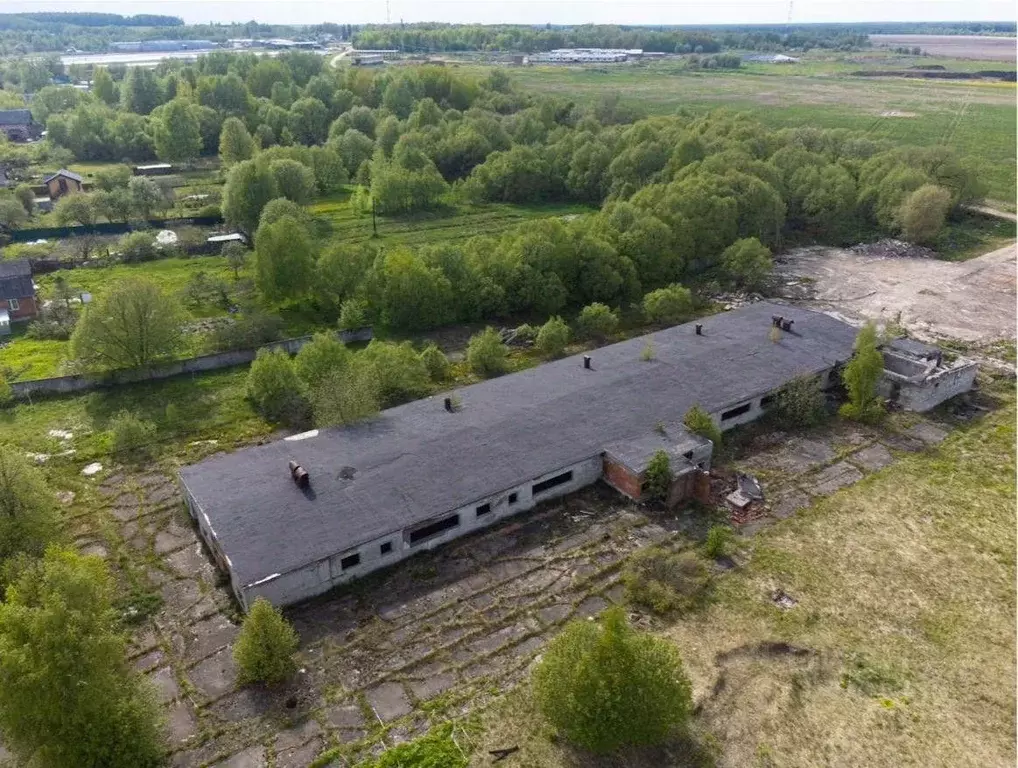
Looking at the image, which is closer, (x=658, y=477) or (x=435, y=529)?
(x=435, y=529)

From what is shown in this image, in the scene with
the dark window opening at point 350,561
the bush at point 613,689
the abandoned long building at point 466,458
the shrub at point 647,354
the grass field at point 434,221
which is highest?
the bush at point 613,689

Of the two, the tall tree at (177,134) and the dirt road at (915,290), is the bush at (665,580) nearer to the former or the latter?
the dirt road at (915,290)

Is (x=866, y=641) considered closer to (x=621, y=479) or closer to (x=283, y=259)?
(x=621, y=479)

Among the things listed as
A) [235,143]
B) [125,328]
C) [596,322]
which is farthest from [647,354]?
[235,143]

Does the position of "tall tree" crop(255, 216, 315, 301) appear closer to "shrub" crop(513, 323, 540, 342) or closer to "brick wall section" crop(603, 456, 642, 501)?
"shrub" crop(513, 323, 540, 342)

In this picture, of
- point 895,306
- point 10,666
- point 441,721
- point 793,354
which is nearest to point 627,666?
point 441,721

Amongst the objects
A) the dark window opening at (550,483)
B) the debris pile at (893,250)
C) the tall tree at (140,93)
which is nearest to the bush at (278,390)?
the dark window opening at (550,483)
